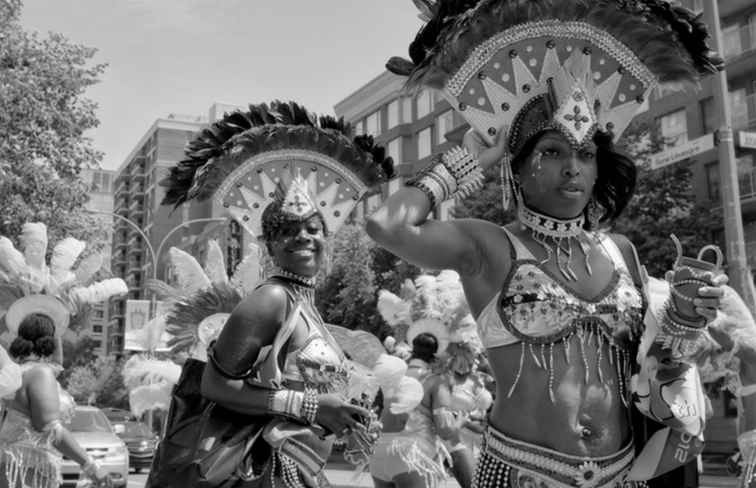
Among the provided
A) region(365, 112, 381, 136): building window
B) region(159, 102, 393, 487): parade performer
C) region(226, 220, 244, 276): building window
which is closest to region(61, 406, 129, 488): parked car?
region(226, 220, 244, 276): building window

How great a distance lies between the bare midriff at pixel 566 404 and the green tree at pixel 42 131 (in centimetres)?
1270

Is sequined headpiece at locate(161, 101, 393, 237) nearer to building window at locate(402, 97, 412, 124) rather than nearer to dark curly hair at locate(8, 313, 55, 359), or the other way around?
dark curly hair at locate(8, 313, 55, 359)

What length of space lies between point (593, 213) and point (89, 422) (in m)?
12.2

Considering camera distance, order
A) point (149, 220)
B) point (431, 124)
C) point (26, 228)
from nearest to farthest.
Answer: point (26, 228) < point (431, 124) < point (149, 220)

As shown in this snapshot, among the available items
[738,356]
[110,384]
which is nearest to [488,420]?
[738,356]

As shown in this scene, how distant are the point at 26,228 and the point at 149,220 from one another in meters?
96.1

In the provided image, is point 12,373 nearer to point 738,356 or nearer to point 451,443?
point 451,443

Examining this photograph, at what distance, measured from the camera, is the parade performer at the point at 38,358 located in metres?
5.53

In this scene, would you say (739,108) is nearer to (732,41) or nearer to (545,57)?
(732,41)

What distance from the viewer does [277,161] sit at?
455cm

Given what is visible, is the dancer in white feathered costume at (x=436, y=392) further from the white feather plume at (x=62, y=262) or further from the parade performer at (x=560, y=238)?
the parade performer at (x=560, y=238)

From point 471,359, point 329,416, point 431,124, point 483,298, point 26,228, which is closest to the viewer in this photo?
point 483,298

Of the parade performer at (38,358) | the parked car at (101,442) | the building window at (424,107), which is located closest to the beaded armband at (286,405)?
the parade performer at (38,358)

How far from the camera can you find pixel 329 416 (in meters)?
3.36
